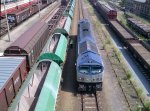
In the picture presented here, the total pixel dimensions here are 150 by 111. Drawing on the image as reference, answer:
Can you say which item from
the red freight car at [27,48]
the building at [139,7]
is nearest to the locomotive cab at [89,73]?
the red freight car at [27,48]

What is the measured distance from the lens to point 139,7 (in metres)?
70.3

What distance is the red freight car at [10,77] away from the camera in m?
15.9

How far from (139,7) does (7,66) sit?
196 ft

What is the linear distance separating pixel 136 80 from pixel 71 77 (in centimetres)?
724

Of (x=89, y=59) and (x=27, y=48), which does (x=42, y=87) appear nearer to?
(x=89, y=59)

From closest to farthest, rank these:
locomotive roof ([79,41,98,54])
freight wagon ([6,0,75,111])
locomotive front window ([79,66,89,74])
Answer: freight wagon ([6,0,75,111]) < locomotive front window ([79,66,89,74]) < locomotive roof ([79,41,98,54])

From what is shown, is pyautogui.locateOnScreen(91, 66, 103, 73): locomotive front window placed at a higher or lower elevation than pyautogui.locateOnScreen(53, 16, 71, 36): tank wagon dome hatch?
lower

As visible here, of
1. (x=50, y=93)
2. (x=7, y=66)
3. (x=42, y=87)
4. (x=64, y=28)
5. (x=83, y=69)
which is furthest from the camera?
(x=64, y=28)

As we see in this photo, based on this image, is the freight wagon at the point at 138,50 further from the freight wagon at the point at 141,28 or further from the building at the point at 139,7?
the building at the point at 139,7

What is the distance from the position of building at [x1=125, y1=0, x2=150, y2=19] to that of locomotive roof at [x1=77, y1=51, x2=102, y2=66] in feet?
151

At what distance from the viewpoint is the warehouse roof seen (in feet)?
54.6

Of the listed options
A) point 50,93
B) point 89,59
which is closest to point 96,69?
point 89,59

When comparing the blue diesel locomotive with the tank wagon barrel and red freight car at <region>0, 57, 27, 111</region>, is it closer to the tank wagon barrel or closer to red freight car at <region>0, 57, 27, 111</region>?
the tank wagon barrel

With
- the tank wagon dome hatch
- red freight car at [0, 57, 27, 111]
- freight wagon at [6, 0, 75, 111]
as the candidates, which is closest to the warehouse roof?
red freight car at [0, 57, 27, 111]
